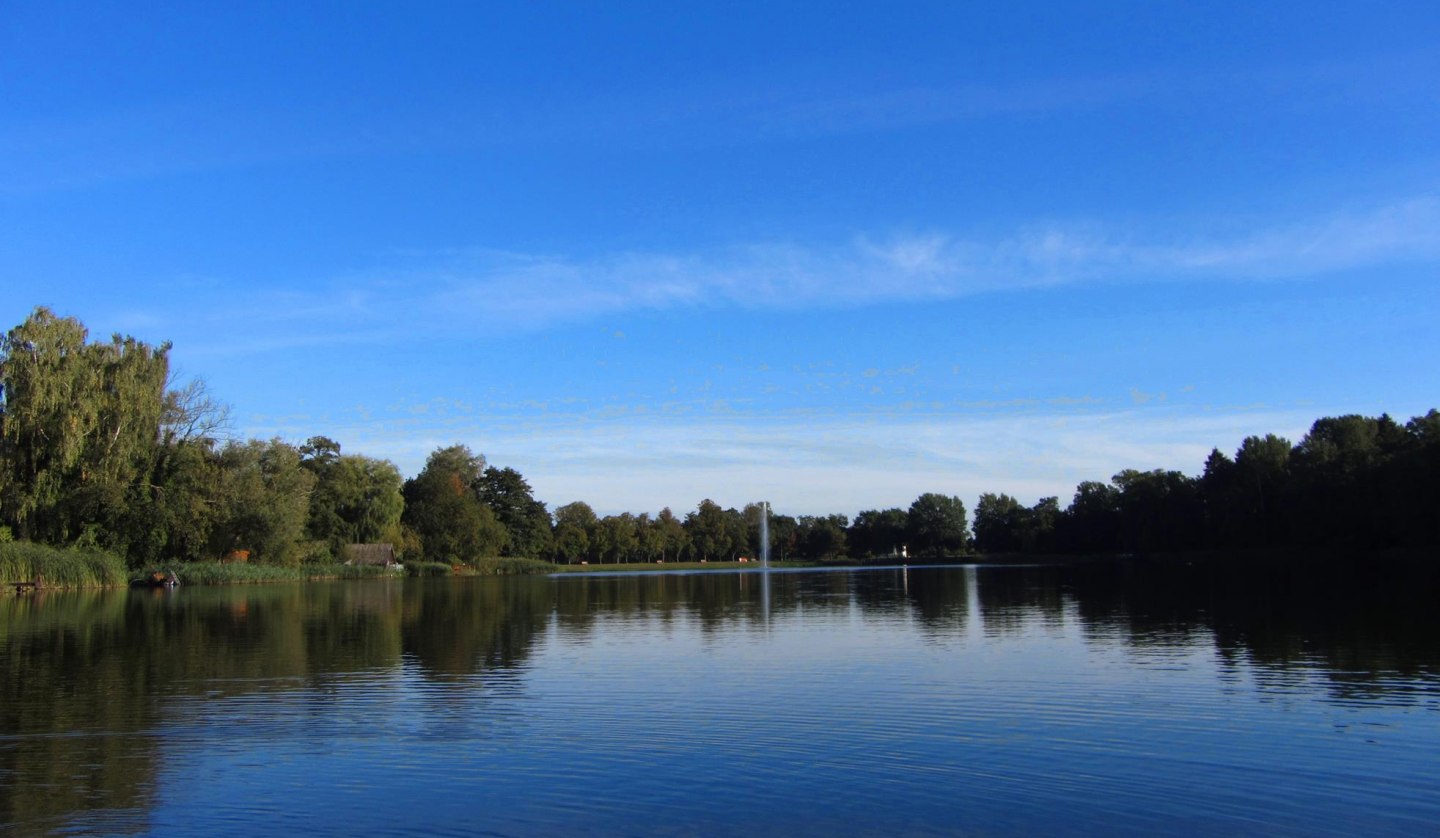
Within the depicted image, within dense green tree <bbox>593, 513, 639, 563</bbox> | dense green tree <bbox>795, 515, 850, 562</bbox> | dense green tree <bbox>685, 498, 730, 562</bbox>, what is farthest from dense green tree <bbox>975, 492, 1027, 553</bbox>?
dense green tree <bbox>593, 513, 639, 563</bbox>

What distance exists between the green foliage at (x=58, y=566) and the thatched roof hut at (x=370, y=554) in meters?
30.9

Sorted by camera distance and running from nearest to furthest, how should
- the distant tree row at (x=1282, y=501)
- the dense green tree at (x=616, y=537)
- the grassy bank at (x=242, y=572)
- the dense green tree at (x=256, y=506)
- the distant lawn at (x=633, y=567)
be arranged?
the grassy bank at (x=242, y=572) → the dense green tree at (x=256, y=506) → the distant tree row at (x=1282, y=501) → the distant lawn at (x=633, y=567) → the dense green tree at (x=616, y=537)

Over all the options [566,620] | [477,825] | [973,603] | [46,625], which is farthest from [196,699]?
[973,603]

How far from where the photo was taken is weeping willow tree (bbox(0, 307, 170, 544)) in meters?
56.3

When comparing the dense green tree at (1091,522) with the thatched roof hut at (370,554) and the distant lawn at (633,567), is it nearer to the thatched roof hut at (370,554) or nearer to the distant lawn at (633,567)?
the distant lawn at (633,567)

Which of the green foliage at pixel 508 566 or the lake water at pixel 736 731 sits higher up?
the lake water at pixel 736 731

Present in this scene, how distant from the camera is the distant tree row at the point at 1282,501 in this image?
7962 centimetres

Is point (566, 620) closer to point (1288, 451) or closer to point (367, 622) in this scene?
point (367, 622)

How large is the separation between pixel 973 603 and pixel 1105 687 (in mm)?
23739

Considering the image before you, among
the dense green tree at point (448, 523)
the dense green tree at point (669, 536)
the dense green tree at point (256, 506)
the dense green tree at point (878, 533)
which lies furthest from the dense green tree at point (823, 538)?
the dense green tree at point (256, 506)

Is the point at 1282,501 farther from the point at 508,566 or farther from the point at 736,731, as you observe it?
the point at 736,731

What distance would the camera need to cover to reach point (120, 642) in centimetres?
2570

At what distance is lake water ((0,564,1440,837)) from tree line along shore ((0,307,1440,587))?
36.0 meters

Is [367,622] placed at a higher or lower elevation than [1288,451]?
lower
